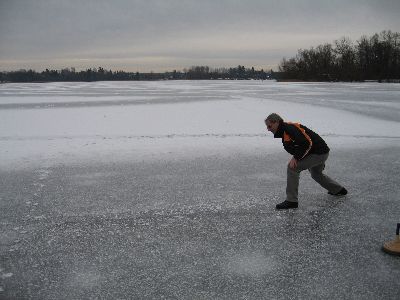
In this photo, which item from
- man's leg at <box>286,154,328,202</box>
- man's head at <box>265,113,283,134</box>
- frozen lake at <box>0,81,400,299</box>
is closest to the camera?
frozen lake at <box>0,81,400,299</box>

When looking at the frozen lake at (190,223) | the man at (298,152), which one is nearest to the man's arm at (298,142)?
the man at (298,152)

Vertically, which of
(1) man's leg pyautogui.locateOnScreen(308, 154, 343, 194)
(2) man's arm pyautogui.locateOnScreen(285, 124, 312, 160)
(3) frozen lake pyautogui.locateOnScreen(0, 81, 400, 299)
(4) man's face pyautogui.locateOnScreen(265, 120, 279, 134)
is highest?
(4) man's face pyautogui.locateOnScreen(265, 120, 279, 134)

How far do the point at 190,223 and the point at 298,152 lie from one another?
1655 millimetres

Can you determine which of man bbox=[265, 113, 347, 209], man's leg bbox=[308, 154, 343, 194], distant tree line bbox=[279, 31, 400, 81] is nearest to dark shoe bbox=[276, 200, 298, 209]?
man bbox=[265, 113, 347, 209]

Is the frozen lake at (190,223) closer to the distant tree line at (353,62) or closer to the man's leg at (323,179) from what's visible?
the man's leg at (323,179)

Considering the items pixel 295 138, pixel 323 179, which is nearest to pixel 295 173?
pixel 295 138

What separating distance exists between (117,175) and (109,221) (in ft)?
8.09

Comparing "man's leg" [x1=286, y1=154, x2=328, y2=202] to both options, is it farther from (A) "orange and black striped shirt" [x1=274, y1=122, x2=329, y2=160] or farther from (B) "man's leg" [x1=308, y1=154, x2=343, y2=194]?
(B) "man's leg" [x1=308, y1=154, x2=343, y2=194]

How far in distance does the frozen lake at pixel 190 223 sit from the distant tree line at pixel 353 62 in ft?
260

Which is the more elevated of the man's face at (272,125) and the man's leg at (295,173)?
the man's face at (272,125)

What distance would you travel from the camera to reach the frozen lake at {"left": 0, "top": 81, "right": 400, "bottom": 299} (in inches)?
142

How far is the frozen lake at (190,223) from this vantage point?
362 centimetres

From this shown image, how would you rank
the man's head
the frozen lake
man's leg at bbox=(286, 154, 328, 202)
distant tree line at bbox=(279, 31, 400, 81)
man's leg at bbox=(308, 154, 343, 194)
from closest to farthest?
the frozen lake < the man's head < man's leg at bbox=(286, 154, 328, 202) < man's leg at bbox=(308, 154, 343, 194) < distant tree line at bbox=(279, 31, 400, 81)

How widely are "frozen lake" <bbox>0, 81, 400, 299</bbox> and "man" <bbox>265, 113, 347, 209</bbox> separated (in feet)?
0.65
